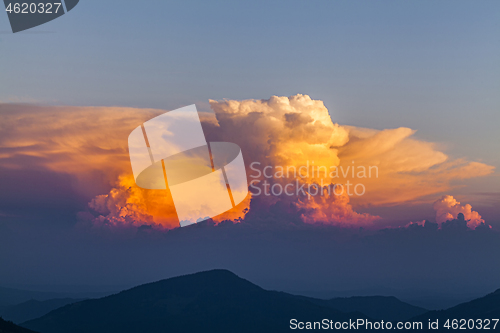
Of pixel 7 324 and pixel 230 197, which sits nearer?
pixel 230 197

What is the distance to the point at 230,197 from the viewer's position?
87.8m

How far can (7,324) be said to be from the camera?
188250 mm

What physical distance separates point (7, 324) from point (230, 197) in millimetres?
156962

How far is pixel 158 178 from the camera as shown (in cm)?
8750

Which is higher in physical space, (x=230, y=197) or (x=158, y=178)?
(x=158, y=178)

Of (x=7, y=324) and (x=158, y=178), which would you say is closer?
(x=158, y=178)

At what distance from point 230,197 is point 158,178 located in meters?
15.2

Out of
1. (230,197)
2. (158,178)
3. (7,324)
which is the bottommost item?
(7,324)

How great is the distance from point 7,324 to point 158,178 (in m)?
150

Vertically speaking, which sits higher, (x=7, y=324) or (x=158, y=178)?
(x=158, y=178)

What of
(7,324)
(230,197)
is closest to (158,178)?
(230,197)

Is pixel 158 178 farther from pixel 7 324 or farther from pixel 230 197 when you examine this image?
pixel 7 324
